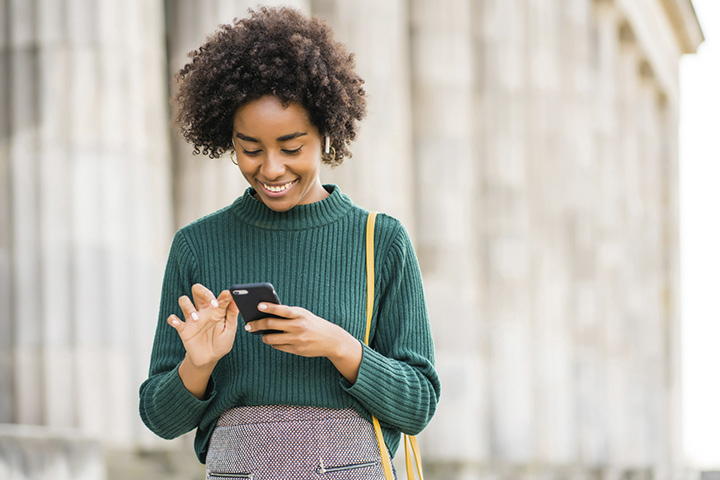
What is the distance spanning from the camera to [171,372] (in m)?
4.19

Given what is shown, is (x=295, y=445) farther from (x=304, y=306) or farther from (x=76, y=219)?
(x=76, y=219)

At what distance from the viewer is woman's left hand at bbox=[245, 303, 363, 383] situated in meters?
3.81

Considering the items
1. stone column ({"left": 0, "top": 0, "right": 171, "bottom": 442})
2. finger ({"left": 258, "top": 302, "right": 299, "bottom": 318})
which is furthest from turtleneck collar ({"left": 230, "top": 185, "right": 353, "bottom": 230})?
stone column ({"left": 0, "top": 0, "right": 171, "bottom": 442})

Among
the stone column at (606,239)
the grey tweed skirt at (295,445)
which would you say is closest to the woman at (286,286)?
the grey tweed skirt at (295,445)

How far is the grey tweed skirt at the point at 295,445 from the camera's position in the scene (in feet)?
13.4

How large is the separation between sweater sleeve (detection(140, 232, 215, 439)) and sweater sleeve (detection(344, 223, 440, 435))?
0.53 m

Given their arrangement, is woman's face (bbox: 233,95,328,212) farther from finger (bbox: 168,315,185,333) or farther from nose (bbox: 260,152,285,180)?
finger (bbox: 168,315,185,333)

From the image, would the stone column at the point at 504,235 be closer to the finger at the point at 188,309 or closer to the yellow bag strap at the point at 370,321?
the yellow bag strap at the point at 370,321

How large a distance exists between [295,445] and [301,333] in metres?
0.45

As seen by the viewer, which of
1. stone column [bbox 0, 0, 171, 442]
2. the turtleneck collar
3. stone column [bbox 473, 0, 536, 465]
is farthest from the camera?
stone column [bbox 473, 0, 536, 465]

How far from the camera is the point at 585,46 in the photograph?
37531mm

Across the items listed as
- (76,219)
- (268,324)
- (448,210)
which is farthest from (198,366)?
(448,210)

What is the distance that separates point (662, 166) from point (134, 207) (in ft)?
136

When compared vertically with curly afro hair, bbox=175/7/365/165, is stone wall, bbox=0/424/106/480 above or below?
below
